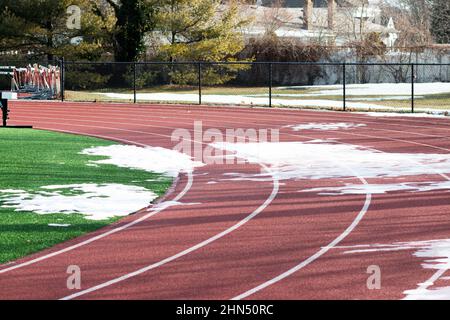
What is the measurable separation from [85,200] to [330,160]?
6848mm

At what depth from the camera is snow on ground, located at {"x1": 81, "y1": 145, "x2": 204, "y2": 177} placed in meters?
18.6

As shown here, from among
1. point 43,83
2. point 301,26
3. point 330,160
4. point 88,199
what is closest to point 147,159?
point 330,160

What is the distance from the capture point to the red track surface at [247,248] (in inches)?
354

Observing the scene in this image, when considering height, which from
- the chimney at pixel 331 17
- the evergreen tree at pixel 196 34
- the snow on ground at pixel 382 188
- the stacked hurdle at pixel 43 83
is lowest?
the snow on ground at pixel 382 188

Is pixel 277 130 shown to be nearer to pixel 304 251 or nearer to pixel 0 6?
pixel 304 251

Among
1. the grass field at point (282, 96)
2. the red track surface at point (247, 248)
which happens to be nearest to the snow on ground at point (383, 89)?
the grass field at point (282, 96)

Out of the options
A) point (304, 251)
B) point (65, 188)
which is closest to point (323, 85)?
point (65, 188)

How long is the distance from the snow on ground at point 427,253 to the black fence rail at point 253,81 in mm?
32276

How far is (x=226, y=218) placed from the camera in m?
13.0

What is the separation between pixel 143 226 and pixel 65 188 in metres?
3.42

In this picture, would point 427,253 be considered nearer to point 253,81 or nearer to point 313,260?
point 313,260

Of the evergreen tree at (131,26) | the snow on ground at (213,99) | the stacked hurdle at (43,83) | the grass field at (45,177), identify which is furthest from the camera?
the evergreen tree at (131,26)

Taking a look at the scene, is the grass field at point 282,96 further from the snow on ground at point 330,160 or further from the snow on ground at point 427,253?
the snow on ground at point 427,253

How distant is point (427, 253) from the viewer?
1057 centimetres
